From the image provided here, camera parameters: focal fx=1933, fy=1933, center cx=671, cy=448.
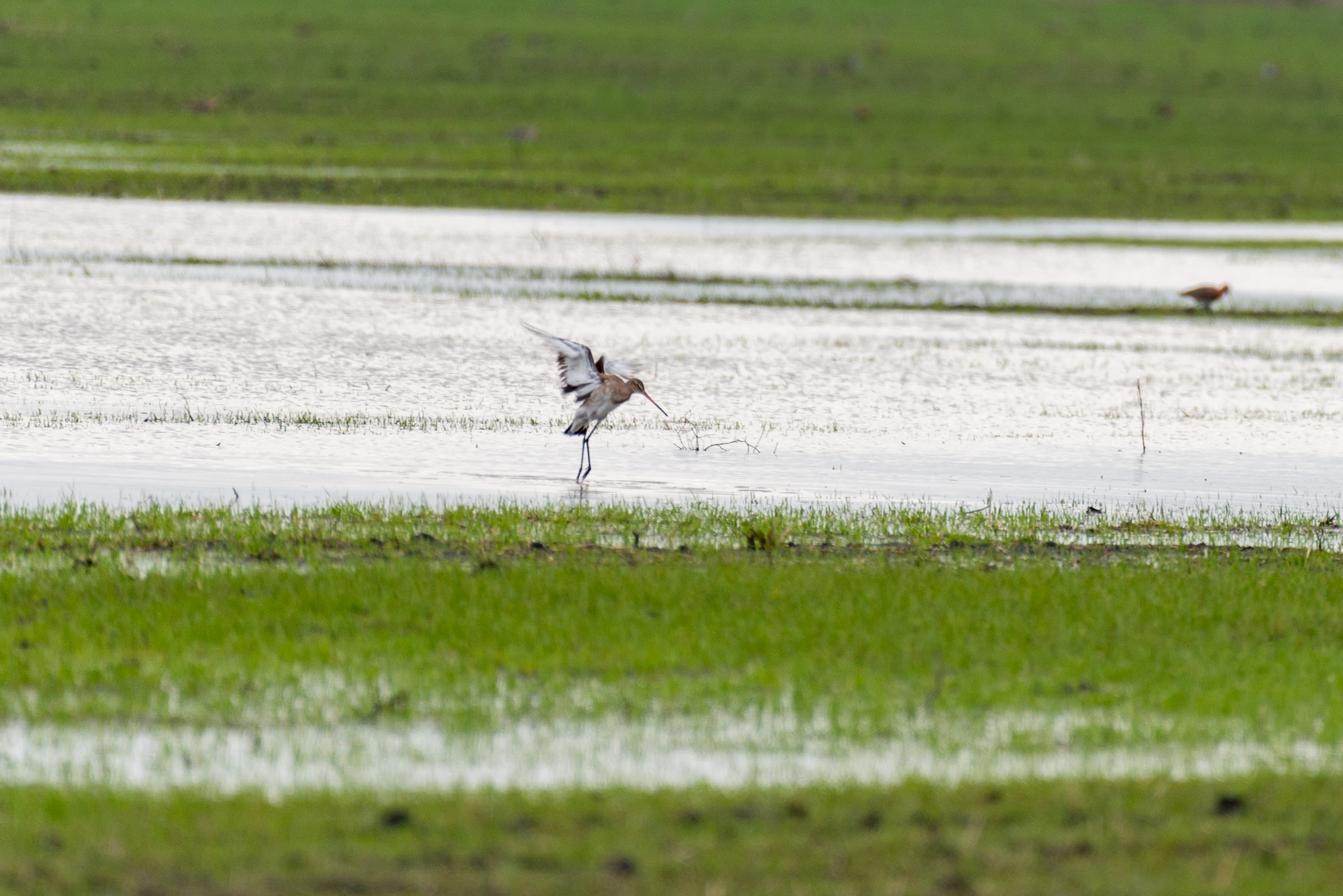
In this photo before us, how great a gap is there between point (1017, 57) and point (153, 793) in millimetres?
59846

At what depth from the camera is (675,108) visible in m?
52.1

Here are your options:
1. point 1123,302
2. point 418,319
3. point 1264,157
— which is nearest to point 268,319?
point 418,319

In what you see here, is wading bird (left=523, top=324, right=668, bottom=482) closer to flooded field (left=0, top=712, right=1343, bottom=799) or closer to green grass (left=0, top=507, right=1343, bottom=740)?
green grass (left=0, top=507, right=1343, bottom=740)

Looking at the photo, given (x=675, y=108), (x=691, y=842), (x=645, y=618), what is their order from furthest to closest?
(x=675, y=108)
(x=645, y=618)
(x=691, y=842)

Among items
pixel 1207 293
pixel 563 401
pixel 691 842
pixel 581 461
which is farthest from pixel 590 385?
pixel 1207 293

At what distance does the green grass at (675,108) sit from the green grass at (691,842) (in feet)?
99.1

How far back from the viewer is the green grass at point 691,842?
258 inches

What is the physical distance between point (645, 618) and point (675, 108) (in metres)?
43.0

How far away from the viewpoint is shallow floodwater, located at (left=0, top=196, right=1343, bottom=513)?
14844 mm

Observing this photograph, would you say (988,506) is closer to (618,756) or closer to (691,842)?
(618,756)

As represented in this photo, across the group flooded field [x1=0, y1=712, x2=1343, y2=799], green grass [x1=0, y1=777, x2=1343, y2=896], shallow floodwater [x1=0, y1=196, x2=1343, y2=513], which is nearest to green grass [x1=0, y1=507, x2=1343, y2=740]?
flooded field [x1=0, y1=712, x2=1343, y2=799]

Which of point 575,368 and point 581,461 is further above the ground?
point 575,368

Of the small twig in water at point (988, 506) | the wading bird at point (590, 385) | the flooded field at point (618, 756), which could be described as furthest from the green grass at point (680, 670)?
the wading bird at point (590, 385)

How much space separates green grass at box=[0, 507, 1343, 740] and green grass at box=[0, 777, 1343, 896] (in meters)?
1.15
